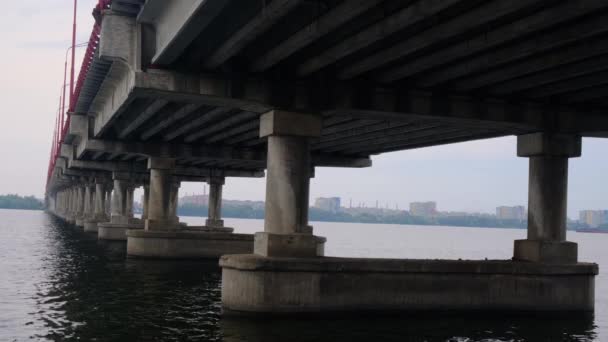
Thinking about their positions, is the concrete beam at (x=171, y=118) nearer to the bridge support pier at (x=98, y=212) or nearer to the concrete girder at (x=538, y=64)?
the concrete girder at (x=538, y=64)

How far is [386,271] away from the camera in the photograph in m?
24.3

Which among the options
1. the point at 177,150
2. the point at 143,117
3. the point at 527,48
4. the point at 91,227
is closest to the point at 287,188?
the point at 527,48

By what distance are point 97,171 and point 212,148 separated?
42.1 metres

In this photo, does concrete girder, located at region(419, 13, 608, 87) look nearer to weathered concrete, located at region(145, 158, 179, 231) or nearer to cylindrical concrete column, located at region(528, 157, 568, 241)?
cylindrical concrete column, located at region(528, 157, 568, 241)

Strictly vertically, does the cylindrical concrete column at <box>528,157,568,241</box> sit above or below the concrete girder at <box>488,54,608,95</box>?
below

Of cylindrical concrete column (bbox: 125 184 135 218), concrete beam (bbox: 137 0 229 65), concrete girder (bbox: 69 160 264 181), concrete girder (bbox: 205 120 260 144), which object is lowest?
cylindrical concrete column (bbox: 125 184 135 218)

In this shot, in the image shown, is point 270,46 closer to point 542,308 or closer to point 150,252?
point 542,308

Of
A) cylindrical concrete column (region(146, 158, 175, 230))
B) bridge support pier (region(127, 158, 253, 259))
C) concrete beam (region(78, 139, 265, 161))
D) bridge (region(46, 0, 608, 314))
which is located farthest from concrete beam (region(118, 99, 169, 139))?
bridge support pier (region(127, 158, 253, 259))

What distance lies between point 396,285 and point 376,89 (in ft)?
22.7

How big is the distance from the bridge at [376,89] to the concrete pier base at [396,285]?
44 millimetres

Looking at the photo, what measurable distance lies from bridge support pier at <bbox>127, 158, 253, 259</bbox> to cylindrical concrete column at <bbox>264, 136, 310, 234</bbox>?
24.1 meters

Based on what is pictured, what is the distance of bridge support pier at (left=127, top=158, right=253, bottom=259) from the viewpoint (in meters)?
47.2

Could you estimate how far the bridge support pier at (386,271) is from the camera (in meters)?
23.0

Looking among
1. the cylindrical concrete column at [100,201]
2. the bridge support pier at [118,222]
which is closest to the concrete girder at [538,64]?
the bridge support pier at [118,222]
